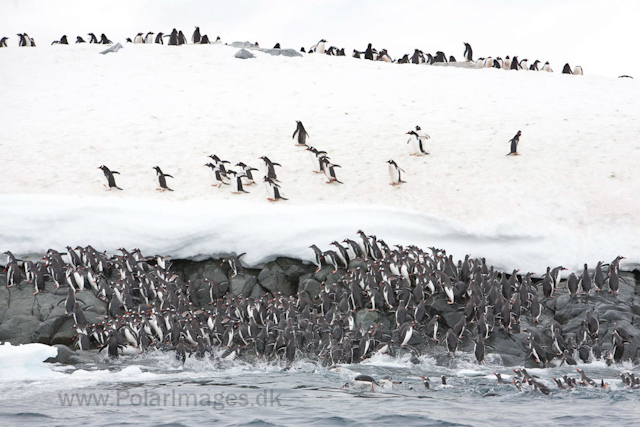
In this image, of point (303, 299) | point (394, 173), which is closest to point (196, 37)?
point (394, 173)

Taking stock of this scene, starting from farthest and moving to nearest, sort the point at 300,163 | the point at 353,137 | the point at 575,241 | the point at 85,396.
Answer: the point at 353,137, the point at 300,163, the point at 575,241, the point at 85,396

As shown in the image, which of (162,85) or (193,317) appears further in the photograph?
(162,85)

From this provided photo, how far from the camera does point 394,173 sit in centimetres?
1584

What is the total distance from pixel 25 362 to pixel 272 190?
774cm

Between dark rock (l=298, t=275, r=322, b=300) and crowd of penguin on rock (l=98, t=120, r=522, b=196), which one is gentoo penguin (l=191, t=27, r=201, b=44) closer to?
crowd of penguin on rock (l=98, t=120, r=522, b=196)

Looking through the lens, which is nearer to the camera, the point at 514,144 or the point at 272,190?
the point at 272,190

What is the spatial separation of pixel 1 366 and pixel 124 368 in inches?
76.3

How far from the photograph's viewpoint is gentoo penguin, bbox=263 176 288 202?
Result: 50.0 ft

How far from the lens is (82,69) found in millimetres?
26641

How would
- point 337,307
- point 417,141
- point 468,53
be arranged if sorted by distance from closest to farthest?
1. point 337,307
2. point 417,141
3. point 468,53

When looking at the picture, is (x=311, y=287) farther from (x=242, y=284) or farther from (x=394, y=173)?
(x=394, y=173)

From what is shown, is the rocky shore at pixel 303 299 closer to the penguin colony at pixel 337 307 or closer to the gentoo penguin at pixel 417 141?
the penguin colony at pixel 337 307

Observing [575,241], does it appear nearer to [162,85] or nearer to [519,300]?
[519,300]

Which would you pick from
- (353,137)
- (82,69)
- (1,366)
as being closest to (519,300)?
(1,366)
